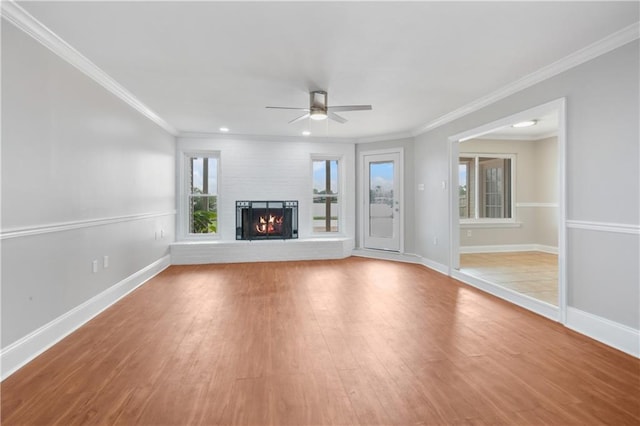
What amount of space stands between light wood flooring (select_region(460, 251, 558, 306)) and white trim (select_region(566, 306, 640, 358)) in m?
0.52

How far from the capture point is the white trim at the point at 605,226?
2435mm

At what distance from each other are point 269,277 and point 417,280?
2188mm

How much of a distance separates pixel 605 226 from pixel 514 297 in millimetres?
1322

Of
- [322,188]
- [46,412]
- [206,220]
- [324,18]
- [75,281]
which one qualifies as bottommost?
[46,412]

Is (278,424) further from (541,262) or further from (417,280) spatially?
(541,262)

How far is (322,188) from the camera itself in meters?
6.73

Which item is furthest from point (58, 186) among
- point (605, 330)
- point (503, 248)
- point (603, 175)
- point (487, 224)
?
point (503, 248)

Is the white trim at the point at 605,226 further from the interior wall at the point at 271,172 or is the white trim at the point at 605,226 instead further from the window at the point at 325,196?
the window at the point at 325,196

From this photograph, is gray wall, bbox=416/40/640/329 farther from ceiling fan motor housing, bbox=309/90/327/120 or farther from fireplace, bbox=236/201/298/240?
fireplace, bbox=236/201/298/240

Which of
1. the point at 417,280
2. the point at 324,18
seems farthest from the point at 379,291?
the point at 324,18

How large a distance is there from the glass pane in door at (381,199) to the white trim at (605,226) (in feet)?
11.6

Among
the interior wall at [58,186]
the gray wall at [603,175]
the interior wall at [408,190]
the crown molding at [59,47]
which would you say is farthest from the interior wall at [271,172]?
the gray wall at [603,175]

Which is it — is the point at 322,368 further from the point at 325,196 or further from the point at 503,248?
the point at 503,248

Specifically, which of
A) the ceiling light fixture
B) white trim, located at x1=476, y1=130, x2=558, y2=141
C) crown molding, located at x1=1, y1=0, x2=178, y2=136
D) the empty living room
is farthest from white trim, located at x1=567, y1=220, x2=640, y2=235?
crown molding, located at x1=1, y1=0, x2=178, y2=136
